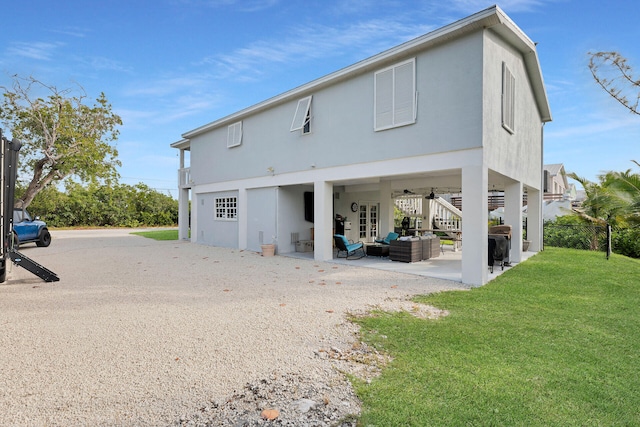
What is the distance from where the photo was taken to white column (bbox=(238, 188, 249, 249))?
1491 centimetres

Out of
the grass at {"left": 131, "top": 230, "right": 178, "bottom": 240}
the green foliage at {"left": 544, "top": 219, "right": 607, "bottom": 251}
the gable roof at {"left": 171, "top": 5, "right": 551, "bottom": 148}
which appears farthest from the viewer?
Result: the grass at {"left": 131, "top": 230, "right": 178, "bottom": 240}

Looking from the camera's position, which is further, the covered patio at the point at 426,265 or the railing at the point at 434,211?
the railing at the point at 434,211

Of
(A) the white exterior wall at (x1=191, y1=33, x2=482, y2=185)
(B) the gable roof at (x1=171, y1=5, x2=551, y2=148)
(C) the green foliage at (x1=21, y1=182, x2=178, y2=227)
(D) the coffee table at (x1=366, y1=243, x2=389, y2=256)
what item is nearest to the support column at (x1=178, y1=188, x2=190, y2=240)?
(A) the white exterior wall at (x1=191, y1=33, x2=482, y2=185)

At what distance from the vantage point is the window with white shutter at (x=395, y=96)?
9070 millimetres

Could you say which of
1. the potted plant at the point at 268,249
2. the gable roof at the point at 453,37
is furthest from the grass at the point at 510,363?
the potted plant at the point at 268,249

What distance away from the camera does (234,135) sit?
15.5 metres

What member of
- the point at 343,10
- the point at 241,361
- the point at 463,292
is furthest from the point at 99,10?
the point at 463,292

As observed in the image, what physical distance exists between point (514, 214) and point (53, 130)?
70.8 feet

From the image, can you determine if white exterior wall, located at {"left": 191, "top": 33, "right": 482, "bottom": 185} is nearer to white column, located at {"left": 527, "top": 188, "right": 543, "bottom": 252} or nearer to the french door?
the french door

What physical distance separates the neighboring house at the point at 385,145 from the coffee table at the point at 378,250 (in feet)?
5.30

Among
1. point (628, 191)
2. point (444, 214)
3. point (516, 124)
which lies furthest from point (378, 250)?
point (444, 214)

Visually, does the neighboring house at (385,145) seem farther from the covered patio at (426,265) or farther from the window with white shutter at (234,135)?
the covered patio at (426,265)

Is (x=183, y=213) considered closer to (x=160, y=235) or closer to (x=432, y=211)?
(x=160, y=235)

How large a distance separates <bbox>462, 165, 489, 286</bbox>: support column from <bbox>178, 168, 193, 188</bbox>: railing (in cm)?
1491
